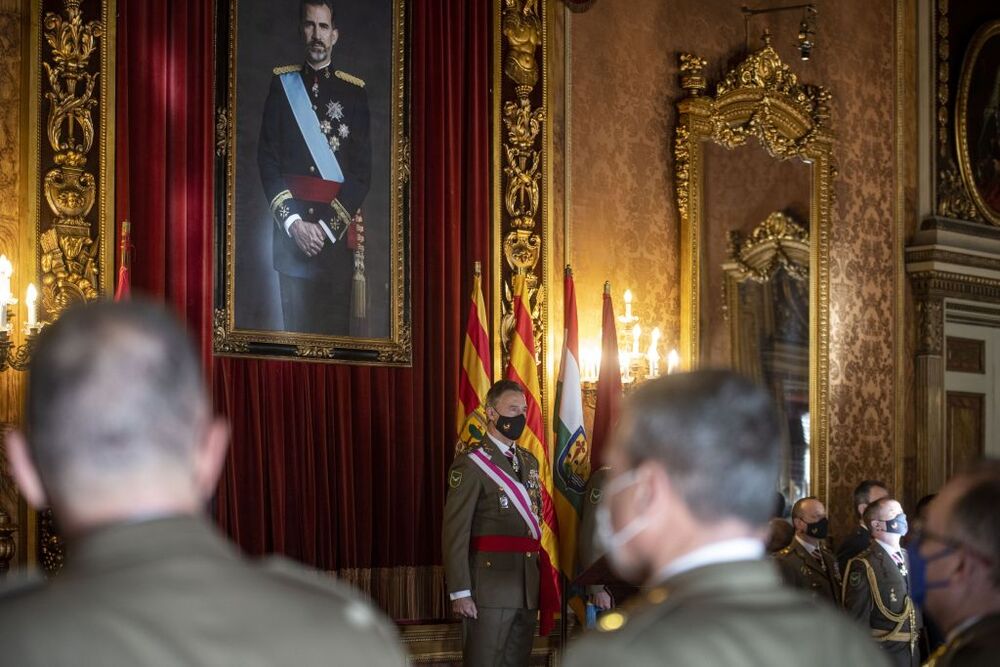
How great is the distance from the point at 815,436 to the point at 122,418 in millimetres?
9471

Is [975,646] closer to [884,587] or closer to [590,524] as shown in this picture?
[884,587]

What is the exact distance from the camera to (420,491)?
7.72 m

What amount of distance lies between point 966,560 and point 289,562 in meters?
1.50

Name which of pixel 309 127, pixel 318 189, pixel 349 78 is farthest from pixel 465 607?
pixel 349 78

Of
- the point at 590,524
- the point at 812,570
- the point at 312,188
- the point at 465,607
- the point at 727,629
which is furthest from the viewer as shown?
the point at 590,524

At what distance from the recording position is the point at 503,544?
693cm

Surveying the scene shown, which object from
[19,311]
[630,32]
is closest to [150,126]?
[19,311]

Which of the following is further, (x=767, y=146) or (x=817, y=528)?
(x=767, y=146)

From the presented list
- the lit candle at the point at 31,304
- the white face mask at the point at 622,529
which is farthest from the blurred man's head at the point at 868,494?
the white face mask at the point at 622,529

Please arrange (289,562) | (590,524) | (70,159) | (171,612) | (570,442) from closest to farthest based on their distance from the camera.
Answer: (171,612)
(289,562)
(70,159)
(590,524)
(570,442)

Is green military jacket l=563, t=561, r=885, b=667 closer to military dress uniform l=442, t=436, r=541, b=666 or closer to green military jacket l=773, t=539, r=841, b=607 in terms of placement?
military dress uniform l=442, t=436, r=541, b=666

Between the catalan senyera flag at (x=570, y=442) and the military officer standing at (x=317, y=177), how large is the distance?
4.23 feet

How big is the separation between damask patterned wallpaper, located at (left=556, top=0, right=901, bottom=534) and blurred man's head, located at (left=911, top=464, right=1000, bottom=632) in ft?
19.9

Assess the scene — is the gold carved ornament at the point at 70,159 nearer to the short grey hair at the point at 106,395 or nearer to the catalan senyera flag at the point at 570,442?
the catalan senyera flag at the point at 570,442
